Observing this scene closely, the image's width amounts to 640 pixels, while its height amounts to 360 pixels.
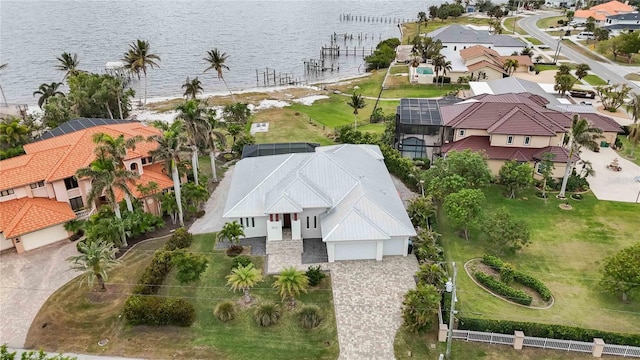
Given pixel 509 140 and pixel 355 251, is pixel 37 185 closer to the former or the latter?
pixel 355 251

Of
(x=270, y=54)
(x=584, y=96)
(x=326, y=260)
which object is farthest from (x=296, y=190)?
(x=270, y=54)

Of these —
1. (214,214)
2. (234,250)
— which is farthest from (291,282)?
→ (214,214)

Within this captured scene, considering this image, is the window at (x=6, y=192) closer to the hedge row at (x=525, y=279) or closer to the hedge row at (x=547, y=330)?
the hedge row at (x=547, y=330)

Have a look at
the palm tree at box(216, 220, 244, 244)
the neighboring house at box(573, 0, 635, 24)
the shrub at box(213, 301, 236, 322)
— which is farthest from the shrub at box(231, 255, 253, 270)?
the neighboring house at box(573, 0, 635, 24)

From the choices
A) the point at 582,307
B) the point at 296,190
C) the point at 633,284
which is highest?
the point at 296,190

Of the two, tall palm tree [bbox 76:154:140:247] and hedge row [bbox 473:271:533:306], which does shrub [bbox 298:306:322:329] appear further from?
tall palm tree [bbox 76:154:140:247]

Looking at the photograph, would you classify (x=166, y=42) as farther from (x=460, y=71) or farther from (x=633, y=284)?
(x=633, y=284)

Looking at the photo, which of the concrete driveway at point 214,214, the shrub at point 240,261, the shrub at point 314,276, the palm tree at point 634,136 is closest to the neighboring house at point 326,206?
the shrub at point 314,276
